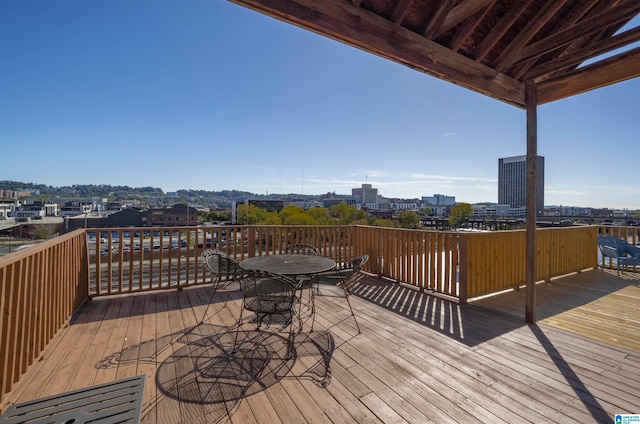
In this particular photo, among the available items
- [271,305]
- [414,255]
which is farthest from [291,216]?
[271,305]

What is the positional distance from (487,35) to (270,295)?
3.75 metres

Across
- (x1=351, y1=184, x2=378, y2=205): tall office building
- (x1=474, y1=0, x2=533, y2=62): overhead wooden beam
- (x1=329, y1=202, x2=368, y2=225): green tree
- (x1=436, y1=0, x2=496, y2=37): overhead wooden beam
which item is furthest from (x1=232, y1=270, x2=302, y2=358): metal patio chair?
(x1=351, y1=184, x2=378, y2=205): tall office building

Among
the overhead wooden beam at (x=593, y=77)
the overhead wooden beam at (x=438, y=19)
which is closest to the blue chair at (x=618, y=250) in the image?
the overhead wooden beam at (x=593, y=77)

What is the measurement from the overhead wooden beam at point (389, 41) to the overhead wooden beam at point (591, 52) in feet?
0.89

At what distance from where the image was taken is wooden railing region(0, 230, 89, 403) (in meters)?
1.74

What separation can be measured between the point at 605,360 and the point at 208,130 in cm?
1898

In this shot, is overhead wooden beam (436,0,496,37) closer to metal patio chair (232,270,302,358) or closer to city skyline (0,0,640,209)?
city skyline (0,0,640,209)

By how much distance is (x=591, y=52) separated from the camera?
2.89 metres

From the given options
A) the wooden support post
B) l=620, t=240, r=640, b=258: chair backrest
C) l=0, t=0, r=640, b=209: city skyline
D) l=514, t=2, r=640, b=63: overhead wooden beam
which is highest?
l=0, t=0, r=640, b=209: city skyline

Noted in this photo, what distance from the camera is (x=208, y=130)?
17500mm

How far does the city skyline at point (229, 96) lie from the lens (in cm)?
656

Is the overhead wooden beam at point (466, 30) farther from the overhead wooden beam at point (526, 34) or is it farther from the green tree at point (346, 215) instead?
the green tree at point (346, 215)

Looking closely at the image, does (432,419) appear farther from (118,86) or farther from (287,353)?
(118,86)

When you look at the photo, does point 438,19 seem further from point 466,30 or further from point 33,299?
point 33,299
